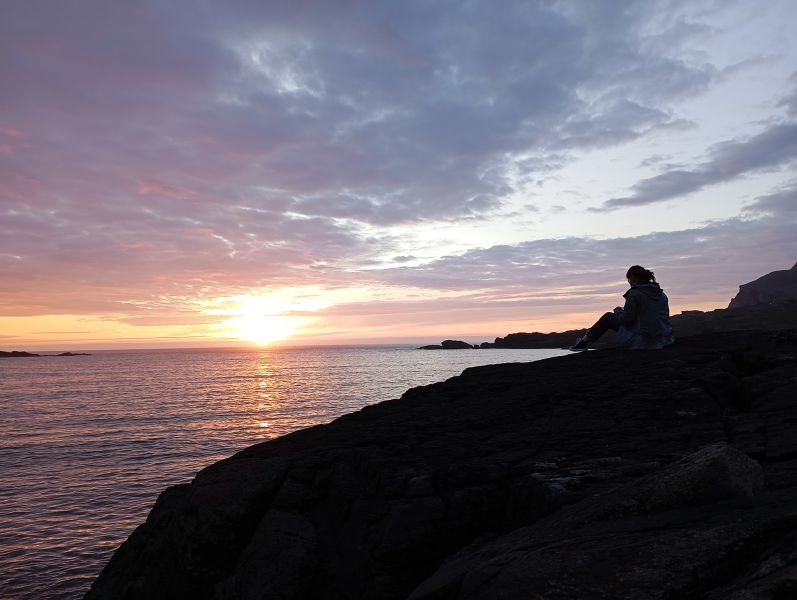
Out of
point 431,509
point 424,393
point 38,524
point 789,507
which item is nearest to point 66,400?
point 38,524

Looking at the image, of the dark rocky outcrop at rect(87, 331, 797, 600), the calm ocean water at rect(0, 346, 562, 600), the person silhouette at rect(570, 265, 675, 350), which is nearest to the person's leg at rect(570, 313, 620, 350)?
the person silhouette at rect(570, 265, 675, 350)

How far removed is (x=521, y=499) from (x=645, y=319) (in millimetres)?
8586

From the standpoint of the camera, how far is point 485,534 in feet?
21.4

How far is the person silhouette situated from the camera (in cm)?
1283

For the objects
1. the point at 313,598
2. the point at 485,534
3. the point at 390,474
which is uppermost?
the point at 390,474

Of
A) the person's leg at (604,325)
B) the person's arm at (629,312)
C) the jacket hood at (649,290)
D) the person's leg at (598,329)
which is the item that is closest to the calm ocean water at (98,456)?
the person's leg at (598,329)

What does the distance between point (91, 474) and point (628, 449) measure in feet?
94.2

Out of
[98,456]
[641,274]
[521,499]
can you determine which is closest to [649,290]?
[641,274]

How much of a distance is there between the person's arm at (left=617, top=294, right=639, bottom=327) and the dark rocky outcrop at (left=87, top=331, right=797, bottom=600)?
1.19 meters

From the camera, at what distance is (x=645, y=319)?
44.4 ft

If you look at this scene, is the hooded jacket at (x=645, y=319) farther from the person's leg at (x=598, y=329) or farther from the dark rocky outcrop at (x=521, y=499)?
the dark rocky outcrop at (x=521, y=499)

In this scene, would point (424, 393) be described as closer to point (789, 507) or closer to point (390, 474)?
point (390, 474)

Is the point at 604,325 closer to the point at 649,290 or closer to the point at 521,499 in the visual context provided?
the point at 649,290

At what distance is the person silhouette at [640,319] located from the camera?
12.8 metres
